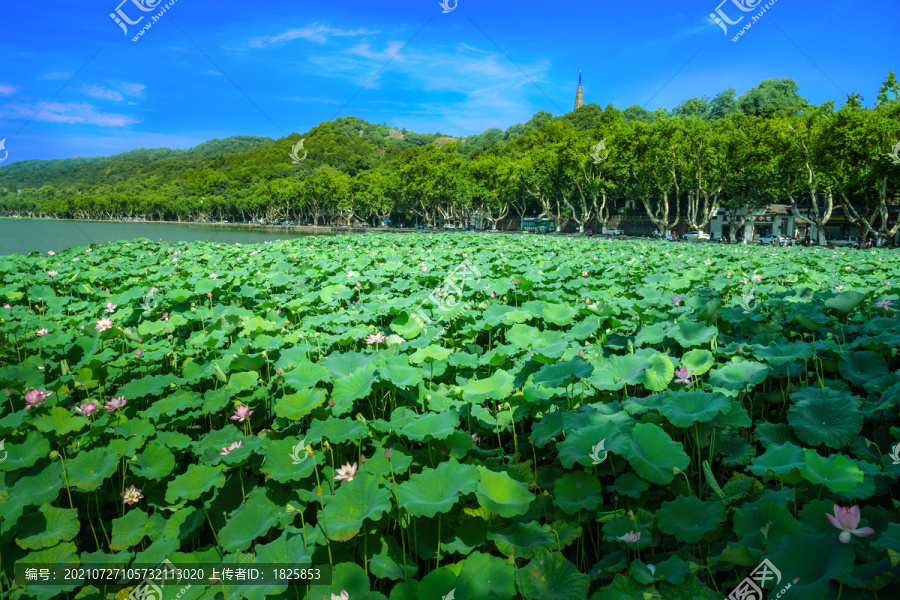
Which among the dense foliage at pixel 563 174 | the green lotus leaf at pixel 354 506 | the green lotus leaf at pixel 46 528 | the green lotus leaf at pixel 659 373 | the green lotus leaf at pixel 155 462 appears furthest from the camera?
the dense foliage at pixel 563 174

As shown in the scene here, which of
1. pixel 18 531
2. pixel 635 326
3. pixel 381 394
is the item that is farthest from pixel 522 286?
pixel 18 531

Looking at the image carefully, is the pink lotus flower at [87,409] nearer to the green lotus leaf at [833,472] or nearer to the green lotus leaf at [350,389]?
the green lotus leaf at [350,389]

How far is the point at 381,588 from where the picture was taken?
5.40 feet

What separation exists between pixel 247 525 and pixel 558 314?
2.62 metres

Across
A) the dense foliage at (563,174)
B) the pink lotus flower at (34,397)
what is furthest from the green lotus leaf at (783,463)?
the dense foliage at (563,174)

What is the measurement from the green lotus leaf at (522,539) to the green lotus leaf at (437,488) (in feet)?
0.59

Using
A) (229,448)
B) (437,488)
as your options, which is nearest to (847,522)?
(437,488)

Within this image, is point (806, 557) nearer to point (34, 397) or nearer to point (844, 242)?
point (34, 397)

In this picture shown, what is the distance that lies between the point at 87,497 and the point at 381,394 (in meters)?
1.49

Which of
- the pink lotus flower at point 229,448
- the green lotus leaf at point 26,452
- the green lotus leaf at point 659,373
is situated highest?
the green lotus leaf at point 659,373

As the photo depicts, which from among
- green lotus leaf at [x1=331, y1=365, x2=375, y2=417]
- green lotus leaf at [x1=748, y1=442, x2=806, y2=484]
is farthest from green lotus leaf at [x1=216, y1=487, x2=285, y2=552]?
green lotus leaf at [x1=748, y1=442, x2=806, y2=484]

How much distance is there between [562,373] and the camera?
7.58 feet

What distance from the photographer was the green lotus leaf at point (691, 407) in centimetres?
178

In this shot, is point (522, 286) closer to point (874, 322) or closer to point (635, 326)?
point (635, 326)
